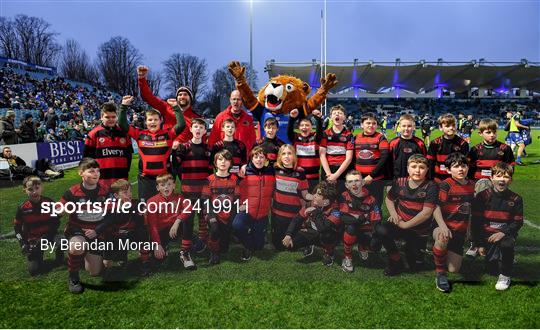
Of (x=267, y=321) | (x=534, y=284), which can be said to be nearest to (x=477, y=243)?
(x=534, y=284)

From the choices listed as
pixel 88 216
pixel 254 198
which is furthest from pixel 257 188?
pixel 88 216

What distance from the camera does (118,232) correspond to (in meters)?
3.94

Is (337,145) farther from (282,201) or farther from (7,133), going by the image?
(7,133)

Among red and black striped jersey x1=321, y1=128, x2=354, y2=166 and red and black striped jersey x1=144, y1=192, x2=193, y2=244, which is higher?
red and black striped jersey x1=321, y1=128, x2=354, y2=166

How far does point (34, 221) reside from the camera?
3959 millimetres

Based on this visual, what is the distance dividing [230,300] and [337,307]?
949mm

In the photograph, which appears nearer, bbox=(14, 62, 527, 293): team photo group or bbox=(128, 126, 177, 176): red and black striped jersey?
bbox=(14, 62, 527, 293): team photo group

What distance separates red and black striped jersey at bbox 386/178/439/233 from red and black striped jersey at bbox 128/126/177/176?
2.63 metres

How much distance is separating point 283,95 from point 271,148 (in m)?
1.33

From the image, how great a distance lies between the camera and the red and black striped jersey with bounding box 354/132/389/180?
4445mm

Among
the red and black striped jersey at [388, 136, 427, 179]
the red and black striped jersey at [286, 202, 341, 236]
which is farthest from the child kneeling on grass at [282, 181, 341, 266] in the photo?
the red and black striped jersey at [388, 136, 427, 179]

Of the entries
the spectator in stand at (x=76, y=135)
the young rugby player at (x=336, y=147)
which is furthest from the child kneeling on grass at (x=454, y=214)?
the spectator in stand at (x=76, y=135)

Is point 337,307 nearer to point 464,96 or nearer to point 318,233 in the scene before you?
point 318,233

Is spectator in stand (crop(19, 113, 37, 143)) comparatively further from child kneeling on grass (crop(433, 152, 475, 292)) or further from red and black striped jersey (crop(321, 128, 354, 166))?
child kneeling on grass (crop(433, 152, 475, 292))
